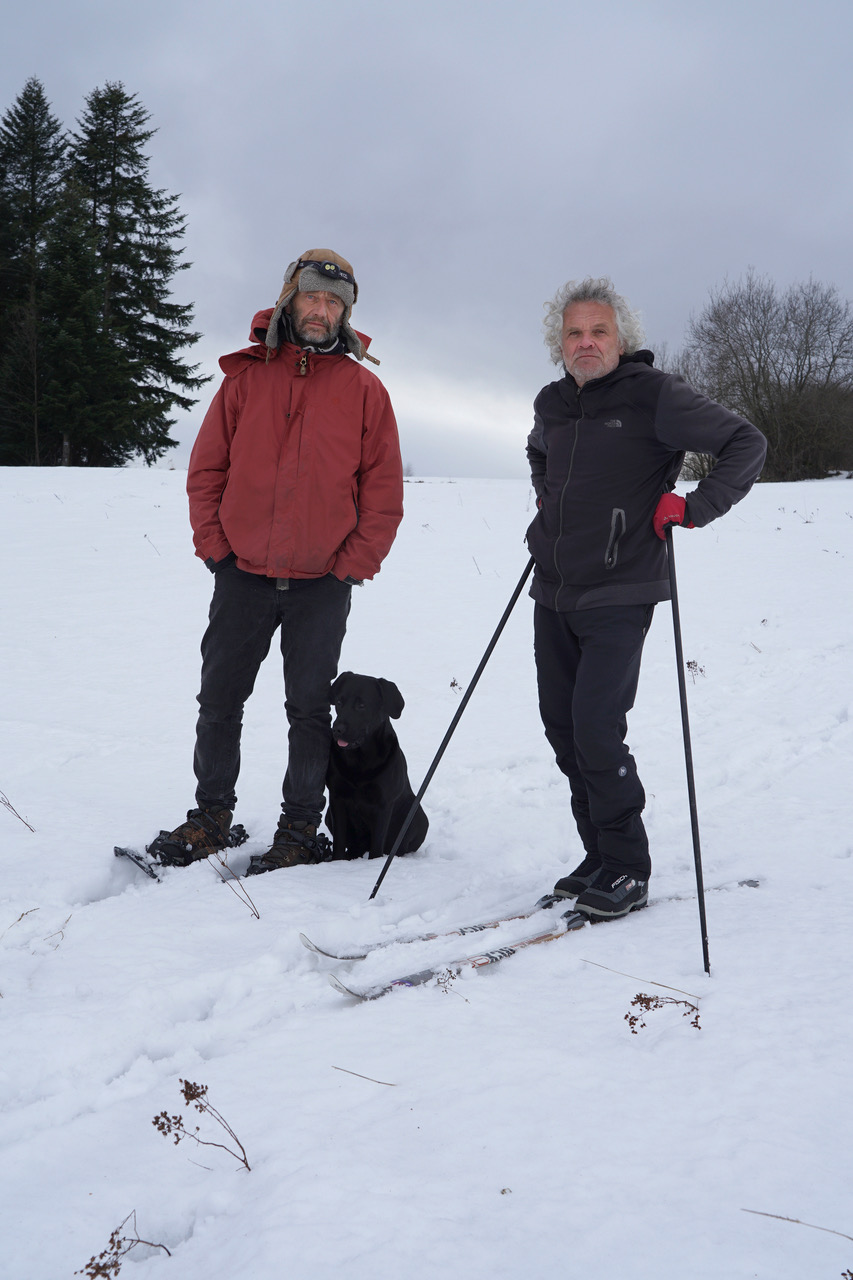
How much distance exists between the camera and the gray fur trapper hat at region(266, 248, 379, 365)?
306 centimetres

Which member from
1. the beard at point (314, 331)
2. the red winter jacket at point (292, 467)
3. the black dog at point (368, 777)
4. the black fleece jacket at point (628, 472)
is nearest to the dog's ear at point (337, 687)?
the black dog at point (368, 777)

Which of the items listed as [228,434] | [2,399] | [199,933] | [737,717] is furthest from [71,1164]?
[2,399]

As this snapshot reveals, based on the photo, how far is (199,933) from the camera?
250 cm

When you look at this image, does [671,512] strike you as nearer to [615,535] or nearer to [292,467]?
[615,535]

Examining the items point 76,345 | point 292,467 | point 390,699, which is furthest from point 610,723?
point 76,345

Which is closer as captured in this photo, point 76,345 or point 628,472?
point 628,472

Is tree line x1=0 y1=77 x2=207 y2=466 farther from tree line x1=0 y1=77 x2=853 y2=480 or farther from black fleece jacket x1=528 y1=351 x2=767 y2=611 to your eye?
black fleece jacket x1=528 y1=351 x2=767 y2=611

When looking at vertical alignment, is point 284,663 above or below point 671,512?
below

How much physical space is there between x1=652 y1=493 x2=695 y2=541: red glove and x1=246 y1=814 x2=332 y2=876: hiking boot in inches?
75.4

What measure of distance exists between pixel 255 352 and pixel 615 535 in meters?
1.64

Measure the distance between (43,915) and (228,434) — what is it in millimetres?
1942

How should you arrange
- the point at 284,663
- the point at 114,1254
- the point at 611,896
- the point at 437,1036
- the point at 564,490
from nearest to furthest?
the point at 114,1254 → the point at 437,1036 → the point at 611,896 → the point at 564,490 → the point at 284,663

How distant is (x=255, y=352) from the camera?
3.17 meters

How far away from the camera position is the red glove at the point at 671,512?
2572mm
